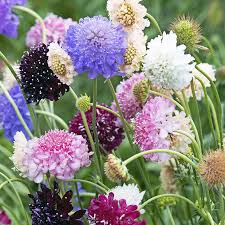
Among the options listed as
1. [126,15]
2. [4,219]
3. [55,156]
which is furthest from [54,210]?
[4,219]

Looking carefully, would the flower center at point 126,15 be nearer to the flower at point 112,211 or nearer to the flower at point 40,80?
the flower at point 40,80

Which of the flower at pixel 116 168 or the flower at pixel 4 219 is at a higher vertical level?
the flower at pixel 4 219

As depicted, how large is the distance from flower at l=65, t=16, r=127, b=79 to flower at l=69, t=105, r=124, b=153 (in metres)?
0.18

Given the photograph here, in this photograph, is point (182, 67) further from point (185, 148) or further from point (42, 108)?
point (42, 108)

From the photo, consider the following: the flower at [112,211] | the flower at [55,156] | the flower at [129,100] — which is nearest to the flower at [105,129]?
the flower at [129,100]

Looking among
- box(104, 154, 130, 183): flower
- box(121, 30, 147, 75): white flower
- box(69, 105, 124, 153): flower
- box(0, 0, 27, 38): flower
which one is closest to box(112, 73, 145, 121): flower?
box(69, 105, 124, 153): flower

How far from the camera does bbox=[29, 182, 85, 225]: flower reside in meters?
1.11

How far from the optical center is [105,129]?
4.37ft

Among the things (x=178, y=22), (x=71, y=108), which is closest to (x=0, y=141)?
(x=71, y=108)

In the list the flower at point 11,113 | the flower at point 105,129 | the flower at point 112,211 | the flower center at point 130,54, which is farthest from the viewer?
the flower at point 11,113

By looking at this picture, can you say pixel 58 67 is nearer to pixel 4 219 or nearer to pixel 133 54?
pixel 133 54

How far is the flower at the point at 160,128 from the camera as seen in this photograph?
117 centimetres

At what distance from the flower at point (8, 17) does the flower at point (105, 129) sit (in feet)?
1.11

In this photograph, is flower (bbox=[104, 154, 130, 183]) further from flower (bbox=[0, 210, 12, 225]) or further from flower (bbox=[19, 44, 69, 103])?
flower (bbox=[0, 210, 12, 225])
